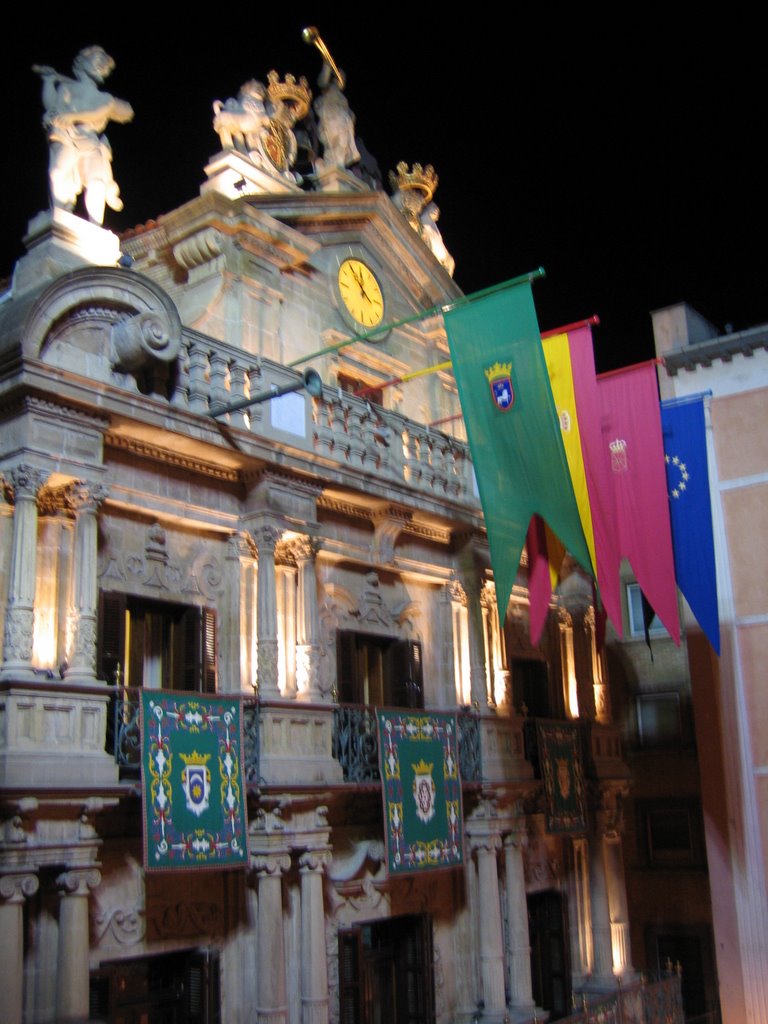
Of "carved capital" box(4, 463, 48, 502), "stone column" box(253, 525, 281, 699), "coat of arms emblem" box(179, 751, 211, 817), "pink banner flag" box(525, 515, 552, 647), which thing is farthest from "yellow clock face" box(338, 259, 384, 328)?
"coat of arms emblem" box(179, 751, 211, 817)

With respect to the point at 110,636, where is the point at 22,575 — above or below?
above

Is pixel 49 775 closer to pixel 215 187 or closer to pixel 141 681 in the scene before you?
pixel 141 681

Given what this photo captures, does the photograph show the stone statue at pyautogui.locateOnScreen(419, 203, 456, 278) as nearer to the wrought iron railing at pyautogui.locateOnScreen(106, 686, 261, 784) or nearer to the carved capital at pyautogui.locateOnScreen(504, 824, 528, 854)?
the carved capital at pyautogui.locateOnScreen(504, 824, 528, 854)

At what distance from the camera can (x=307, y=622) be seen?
1723cm

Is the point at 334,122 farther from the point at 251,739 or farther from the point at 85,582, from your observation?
the point at 251,739

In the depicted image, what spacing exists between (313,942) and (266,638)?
13.6ft

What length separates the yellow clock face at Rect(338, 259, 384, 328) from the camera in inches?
863

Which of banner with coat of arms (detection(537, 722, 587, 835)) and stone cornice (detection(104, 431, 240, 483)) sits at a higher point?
stone cornice (detection(104, 431, 240, 483))

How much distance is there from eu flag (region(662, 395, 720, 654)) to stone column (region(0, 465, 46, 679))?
10.6 metres

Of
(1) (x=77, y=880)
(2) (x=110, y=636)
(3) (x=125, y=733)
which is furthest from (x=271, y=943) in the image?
(2) (x=110, y=636)

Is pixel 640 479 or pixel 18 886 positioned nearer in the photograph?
pixel 18 886

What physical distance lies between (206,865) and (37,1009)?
2.44 m

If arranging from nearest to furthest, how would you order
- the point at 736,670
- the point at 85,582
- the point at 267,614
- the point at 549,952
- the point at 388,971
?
1. the point at 85,582
2. the point at 267,614
3. the point at 388,971
4. the point at 736,670
5. the point at 549,952

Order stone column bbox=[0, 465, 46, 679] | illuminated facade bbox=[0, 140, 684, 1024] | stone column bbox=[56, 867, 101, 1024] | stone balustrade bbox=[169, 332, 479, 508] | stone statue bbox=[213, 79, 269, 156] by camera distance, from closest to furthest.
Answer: stone column bbox=[56, 867, 101, 1024], stone column bbox=[0, 465, 46, 679], illuminated facade bbox=[0, 140, 684, 1024], stone balustrade bbox=[169, 332, 479, 508], stone statue bbox=[213, 79, 269, 156]
